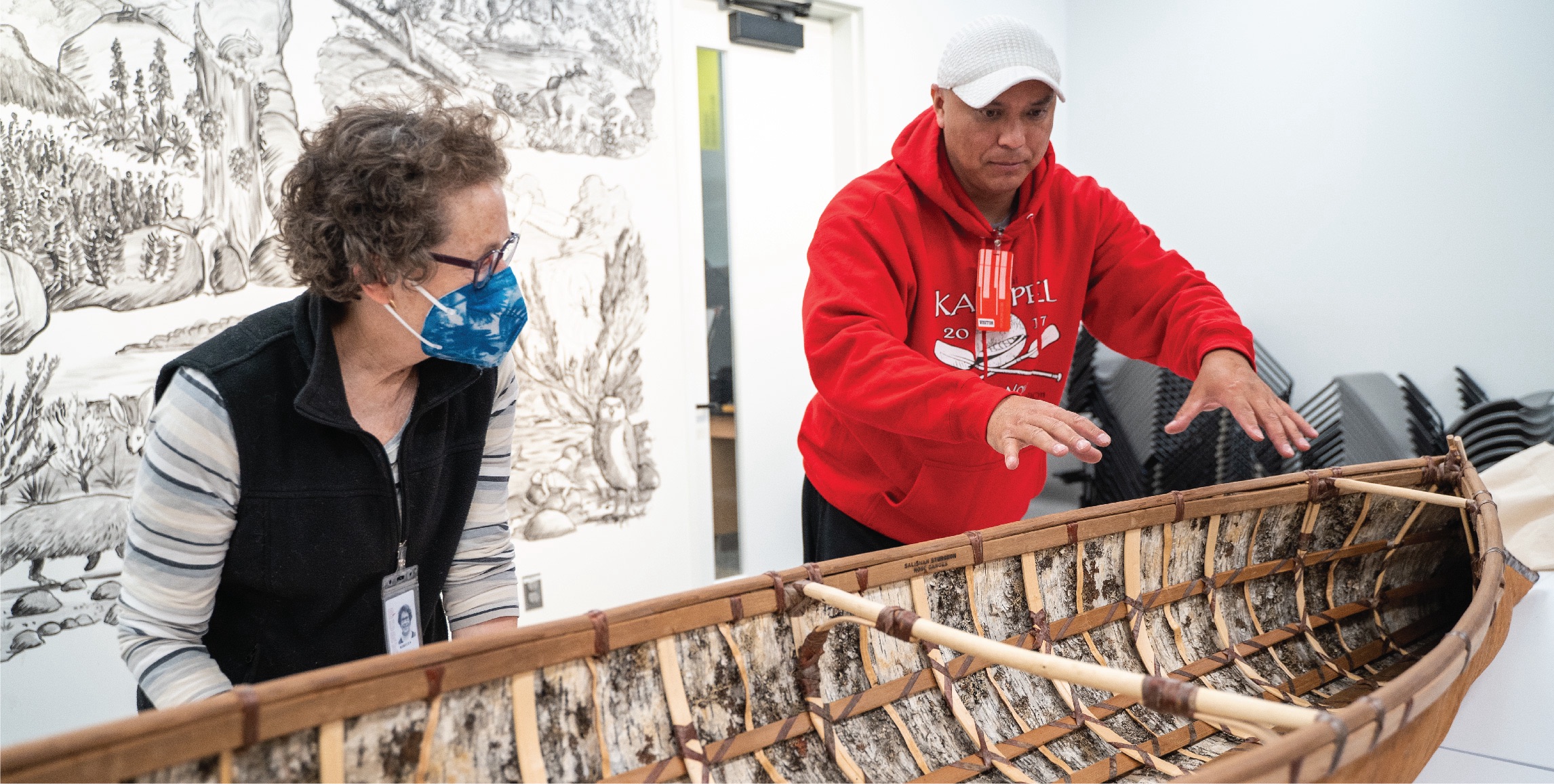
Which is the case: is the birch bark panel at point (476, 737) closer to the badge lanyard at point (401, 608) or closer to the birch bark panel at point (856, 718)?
the badge lanyard at point (401, 608)

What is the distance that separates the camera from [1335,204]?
12.1 feet

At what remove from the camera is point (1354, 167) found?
143 inches

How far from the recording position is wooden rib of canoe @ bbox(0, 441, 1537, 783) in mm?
949

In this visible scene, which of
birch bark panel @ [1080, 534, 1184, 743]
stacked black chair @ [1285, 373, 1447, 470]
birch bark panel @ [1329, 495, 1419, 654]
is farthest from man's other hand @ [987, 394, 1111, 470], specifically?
stacked black chair @ [1285, 373, 1447, 470]

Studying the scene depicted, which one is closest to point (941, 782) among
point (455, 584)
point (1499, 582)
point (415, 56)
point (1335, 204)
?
point (455, 584)

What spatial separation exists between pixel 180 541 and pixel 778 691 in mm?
778

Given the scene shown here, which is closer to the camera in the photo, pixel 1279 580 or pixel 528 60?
pixel 1279 580

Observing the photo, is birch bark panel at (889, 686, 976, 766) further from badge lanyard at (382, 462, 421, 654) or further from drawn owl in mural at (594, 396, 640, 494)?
drawn owl in mural at (594, 396, 640, 494)

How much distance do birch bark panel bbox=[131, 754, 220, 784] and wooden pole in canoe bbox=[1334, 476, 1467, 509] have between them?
6.82 ft

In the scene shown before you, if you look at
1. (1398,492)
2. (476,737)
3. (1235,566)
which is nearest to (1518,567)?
(1398,492)

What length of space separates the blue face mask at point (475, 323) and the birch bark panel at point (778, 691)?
52 centimetres

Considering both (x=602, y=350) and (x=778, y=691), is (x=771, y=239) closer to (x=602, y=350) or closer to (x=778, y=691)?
(x=602, y=350)

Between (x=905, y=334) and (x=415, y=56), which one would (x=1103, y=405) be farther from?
(x=415, y=56)

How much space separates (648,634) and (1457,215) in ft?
11.6
